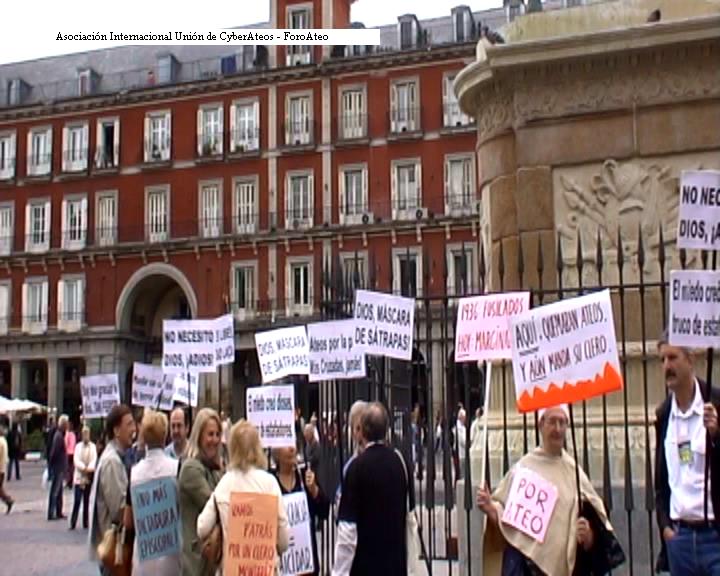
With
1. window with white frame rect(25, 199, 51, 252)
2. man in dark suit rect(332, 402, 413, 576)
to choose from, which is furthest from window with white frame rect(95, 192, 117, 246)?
man in dark suit rect(332, 402, 413, 576)

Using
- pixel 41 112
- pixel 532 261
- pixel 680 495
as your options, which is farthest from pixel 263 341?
pixel 41 112

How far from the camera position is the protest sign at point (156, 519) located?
6.82m

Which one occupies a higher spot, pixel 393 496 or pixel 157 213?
pixel 157 213

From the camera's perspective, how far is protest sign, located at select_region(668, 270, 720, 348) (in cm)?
542

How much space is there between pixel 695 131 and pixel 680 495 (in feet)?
14.0

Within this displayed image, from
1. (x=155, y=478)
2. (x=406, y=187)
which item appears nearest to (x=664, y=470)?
(x=155, y=478)

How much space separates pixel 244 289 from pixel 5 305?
12.9 m

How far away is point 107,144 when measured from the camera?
5138 centimetres

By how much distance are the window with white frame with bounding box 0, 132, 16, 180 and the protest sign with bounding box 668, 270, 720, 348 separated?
51111 millimetres

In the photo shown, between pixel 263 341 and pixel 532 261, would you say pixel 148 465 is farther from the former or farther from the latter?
pixel 532 261

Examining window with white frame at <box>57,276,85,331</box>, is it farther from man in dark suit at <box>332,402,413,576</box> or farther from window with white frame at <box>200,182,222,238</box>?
man in dark suit at <box>332,402,413,576</box>

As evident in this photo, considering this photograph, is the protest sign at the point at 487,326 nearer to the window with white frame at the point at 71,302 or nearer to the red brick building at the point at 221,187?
the red brick building at the point at 221,187

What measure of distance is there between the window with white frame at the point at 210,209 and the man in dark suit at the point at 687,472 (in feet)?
143

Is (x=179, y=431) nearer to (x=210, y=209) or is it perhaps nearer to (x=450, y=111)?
(x=450, y=111)
